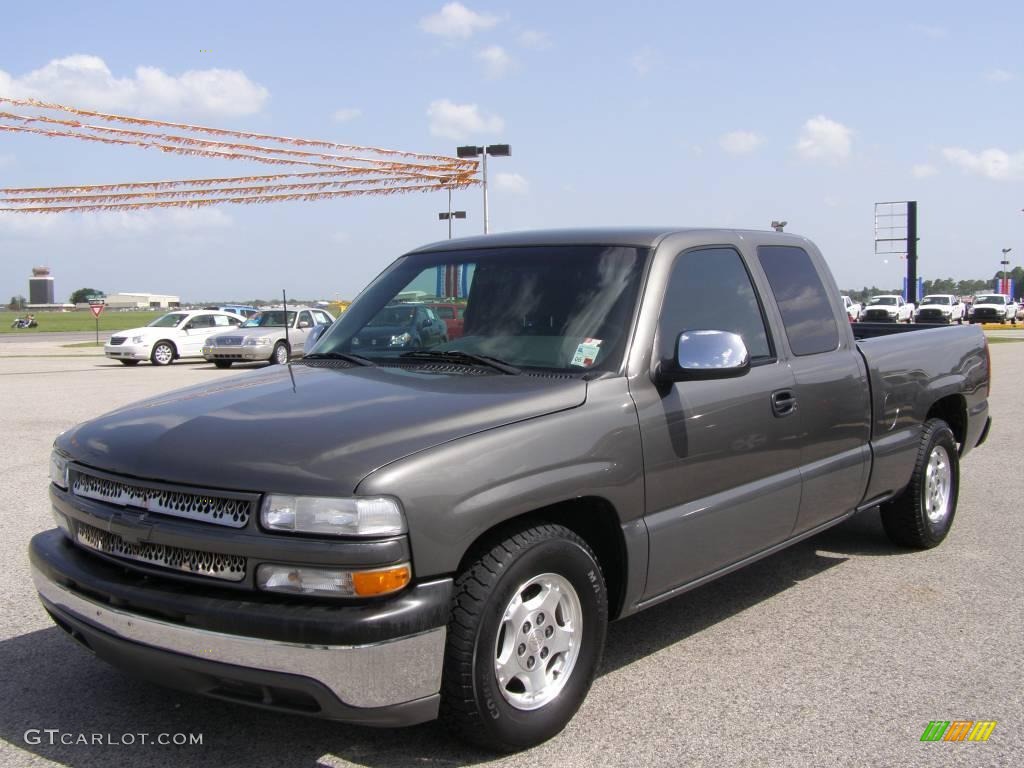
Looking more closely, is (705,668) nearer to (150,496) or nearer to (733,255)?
(733,255)

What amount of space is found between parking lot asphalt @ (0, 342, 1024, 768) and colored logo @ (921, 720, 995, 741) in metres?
0.03

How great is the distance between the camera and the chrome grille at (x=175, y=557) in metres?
2.96

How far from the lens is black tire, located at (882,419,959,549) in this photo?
5812 millimetres

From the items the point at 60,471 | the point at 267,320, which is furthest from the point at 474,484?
the point at 267,320

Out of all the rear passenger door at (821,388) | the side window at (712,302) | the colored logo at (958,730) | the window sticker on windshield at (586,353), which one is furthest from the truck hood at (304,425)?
the colored logo at (958,730)

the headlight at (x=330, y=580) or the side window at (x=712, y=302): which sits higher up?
the side window at (x=712, y=302)

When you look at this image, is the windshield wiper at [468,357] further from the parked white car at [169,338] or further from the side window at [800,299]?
the parked white car at [169,338]

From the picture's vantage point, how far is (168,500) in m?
3.12

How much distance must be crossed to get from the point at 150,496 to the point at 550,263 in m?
1.96

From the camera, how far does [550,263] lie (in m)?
4.31

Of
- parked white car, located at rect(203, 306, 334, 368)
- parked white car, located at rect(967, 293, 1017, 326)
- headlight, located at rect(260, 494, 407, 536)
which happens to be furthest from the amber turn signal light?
parked white car, located at rect(967, 293, 1017, 326)

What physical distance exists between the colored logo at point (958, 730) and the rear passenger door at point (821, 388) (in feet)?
4.19

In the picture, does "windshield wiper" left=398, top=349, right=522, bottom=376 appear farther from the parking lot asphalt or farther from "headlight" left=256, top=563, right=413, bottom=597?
the parking lot asphalt

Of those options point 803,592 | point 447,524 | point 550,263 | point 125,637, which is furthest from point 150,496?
point 803,592
